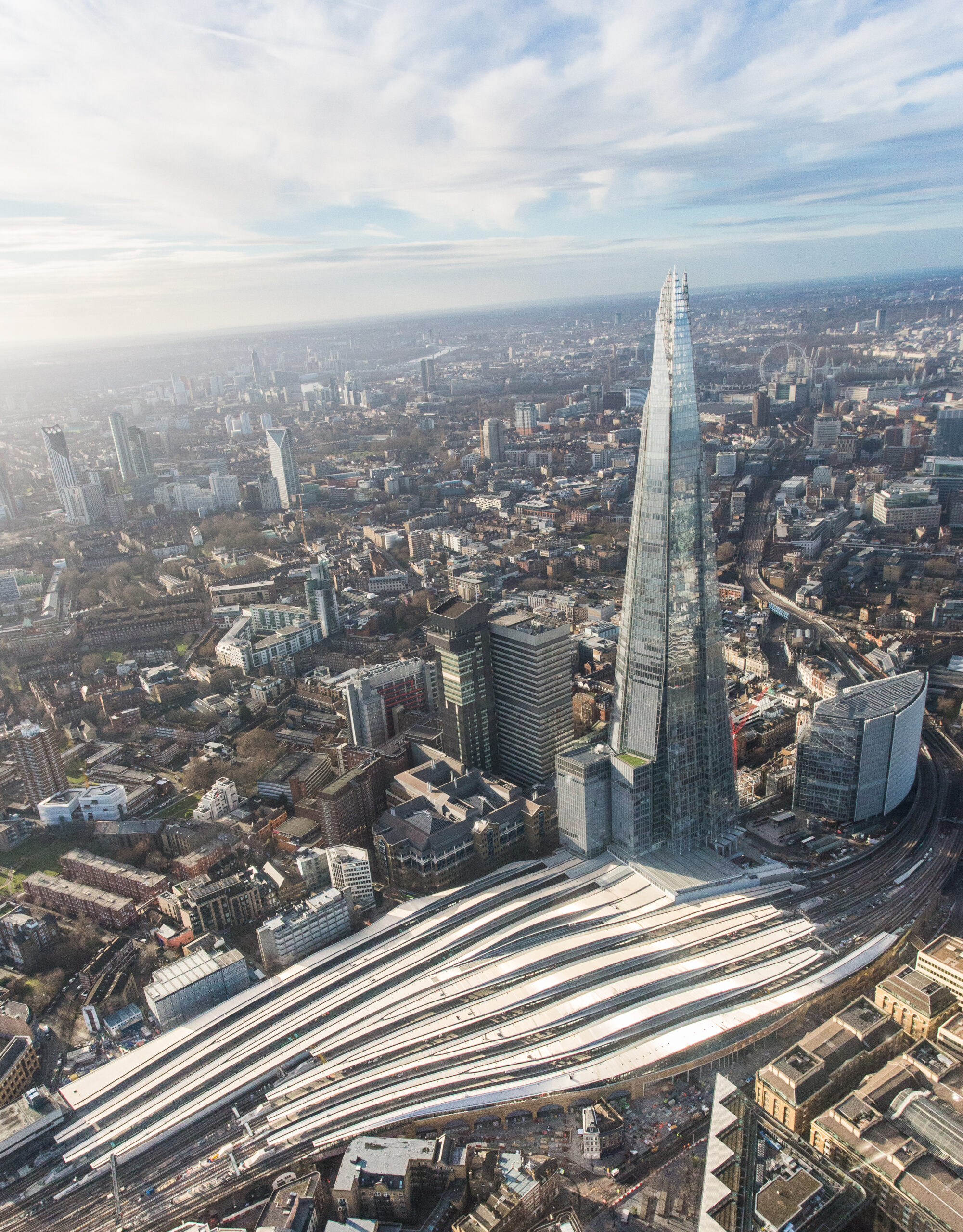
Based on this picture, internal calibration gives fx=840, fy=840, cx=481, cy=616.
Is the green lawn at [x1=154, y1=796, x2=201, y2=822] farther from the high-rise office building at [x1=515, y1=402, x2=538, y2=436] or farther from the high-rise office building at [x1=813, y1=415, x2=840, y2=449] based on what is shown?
the high-rise office building at [x1=515, y1=402, x2=538, y2=436]

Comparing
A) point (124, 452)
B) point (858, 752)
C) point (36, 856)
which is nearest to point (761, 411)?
point (124, 452)

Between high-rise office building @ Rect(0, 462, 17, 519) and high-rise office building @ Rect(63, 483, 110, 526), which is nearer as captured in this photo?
high-rise office building @ Rect(0, 462, 17, 519)

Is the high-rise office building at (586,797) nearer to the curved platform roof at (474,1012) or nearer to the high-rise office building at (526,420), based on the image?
the curved platform roof at (474,1012)

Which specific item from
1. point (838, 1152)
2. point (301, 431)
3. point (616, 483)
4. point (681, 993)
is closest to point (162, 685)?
point (681, 993)

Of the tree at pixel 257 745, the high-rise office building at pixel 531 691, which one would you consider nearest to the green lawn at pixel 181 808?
the tree at pixel 257 745

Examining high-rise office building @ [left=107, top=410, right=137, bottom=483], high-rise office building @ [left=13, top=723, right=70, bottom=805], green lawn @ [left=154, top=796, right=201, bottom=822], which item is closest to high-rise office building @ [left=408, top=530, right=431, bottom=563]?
green lawn @ [left=154, top=796, right=201, bottom=822]

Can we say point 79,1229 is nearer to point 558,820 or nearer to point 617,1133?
point 617,1133
